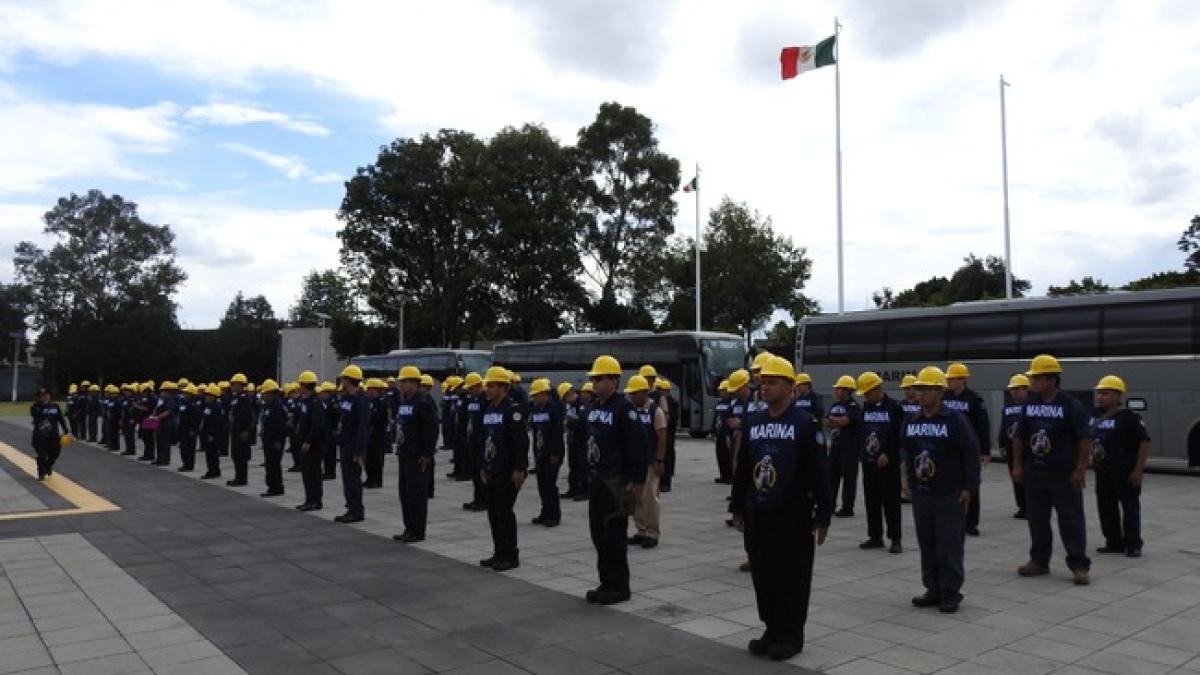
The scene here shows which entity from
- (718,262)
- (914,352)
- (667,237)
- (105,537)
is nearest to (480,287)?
A: (667,237)

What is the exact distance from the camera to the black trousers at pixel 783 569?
5590 millimetres

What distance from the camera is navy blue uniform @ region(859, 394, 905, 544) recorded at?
936 cm

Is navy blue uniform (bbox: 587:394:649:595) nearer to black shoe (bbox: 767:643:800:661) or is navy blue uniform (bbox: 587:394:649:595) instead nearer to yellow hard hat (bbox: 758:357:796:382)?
yellow hard hat (bbox: 758:357:796:382)

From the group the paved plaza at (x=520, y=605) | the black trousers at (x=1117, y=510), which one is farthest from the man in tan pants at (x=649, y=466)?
the black trousers at (x=1117, y=510)

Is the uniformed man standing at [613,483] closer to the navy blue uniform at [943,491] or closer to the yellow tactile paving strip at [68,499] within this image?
the navy blue uniform at [943,491]

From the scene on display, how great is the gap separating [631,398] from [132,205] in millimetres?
84584

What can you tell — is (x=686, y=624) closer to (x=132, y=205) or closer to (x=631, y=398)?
(x=631, y=398)

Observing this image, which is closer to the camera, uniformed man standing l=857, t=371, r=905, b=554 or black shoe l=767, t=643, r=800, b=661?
black shoe l=767, t=643, r=800, b=661

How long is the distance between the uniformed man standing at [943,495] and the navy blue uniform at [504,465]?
3.63 m

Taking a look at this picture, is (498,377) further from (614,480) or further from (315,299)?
(315,299)

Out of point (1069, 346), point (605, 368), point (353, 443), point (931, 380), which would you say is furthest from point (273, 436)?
point (1069, 346)

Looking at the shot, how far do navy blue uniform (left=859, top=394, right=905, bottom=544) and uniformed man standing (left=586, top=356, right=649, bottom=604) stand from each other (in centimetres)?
348

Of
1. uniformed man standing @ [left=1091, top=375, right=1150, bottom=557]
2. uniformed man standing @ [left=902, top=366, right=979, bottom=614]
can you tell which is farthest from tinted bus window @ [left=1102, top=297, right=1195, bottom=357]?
uniformed man standing @ [left=902, top=366, right=979, bottom=614]

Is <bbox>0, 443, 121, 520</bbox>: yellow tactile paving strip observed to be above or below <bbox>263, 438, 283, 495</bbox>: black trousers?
below
